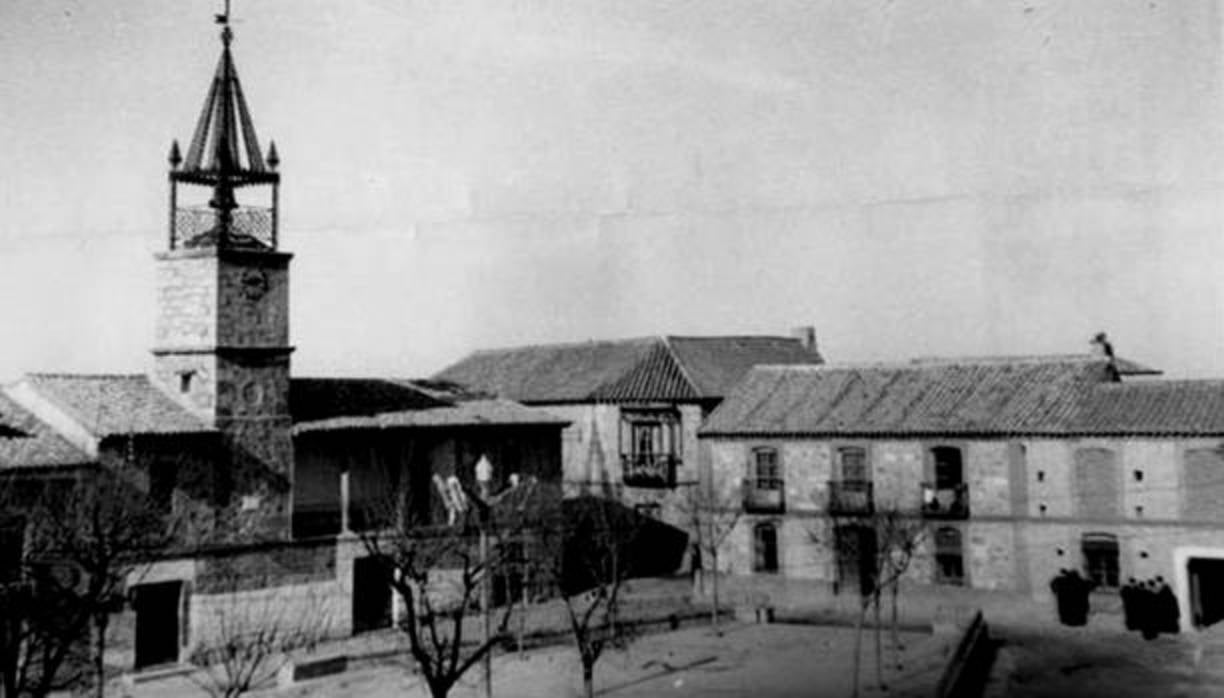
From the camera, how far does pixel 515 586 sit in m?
32.2

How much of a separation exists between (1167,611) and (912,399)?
9968 millimetres

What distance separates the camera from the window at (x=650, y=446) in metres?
40.1

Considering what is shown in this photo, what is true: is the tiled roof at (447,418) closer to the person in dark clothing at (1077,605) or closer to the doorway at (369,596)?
the doorway at (369,596)

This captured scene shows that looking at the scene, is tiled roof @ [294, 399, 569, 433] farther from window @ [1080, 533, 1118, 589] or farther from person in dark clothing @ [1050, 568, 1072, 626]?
window @ [1080, 533, 1118, 589]

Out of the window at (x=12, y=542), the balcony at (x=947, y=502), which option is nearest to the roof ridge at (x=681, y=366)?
the balcony at (x=947, y=502)

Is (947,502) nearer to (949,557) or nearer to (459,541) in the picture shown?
(949,557)

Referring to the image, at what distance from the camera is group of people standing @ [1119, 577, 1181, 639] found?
28.4m

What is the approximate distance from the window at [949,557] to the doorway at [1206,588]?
607cm

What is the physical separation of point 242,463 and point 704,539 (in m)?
16.3

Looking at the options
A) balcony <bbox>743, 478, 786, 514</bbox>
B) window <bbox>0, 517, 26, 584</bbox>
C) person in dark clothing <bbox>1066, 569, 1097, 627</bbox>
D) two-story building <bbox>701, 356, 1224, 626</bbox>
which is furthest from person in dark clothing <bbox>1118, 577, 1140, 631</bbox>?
window <bbox>0, 517, 26, 584</bbox>

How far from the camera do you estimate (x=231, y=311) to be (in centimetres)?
2750

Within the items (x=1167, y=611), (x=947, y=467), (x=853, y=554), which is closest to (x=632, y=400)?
(x=853, y=554)

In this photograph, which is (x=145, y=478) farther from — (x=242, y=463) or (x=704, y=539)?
(x=704, y=539)

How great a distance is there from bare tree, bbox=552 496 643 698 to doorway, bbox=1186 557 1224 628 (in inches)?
574
